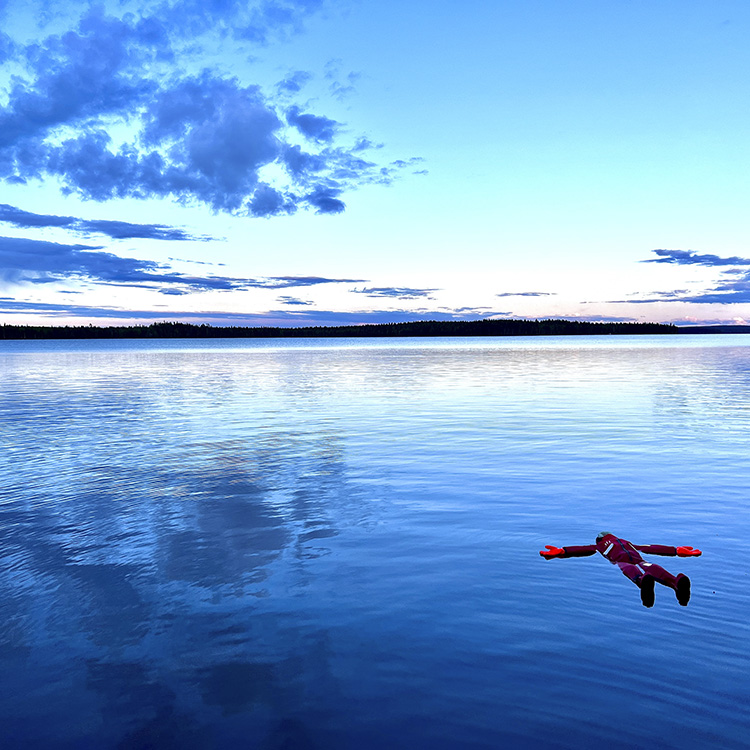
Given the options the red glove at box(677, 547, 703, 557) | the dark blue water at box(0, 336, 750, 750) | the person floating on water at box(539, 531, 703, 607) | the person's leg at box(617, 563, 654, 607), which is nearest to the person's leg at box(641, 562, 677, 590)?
the person floating on water at box(539, 531, 703, 607)

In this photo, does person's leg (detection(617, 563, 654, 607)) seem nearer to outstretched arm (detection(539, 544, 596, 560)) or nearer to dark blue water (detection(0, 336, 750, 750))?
dark blue water (detection(0, 336, 750, 750))

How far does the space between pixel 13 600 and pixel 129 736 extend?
15.4ft

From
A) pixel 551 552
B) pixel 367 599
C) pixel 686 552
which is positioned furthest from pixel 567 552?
pixel 367 599

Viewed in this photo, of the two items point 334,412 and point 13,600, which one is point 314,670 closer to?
point 13,600

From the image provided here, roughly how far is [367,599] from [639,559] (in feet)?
15.6

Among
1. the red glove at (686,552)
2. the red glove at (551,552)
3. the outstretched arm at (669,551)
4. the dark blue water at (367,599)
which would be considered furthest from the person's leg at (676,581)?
the red glove at (686,552)

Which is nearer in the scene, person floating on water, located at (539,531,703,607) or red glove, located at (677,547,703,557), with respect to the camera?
person floating on water, located at (539,531,703,607)

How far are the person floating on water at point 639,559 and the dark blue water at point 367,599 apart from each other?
0.25 m

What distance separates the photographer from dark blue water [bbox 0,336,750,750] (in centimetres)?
737

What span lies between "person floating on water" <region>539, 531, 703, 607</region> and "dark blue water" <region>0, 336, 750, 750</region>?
0.25 metres

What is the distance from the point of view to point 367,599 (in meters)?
10.5

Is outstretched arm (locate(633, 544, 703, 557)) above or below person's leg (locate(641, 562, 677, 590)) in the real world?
below

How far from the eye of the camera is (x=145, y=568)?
1198cm

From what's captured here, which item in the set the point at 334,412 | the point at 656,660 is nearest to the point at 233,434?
the point at 334,412
